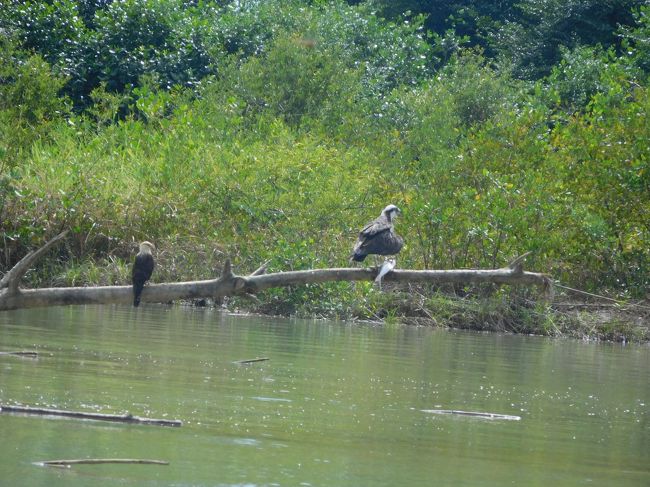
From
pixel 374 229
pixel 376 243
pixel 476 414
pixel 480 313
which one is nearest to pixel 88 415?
pixel 476 414

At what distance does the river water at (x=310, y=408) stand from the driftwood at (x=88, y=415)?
60mm

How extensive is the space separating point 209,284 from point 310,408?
8.37 feet

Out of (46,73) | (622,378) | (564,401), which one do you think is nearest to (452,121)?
(46,73)

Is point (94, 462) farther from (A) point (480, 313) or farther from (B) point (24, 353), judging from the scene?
(A) point (480, 313)

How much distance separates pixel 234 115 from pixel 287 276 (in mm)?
17244

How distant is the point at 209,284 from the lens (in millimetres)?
7324

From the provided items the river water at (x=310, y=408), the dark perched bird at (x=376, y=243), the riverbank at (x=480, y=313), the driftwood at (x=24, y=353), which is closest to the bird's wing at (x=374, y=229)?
the dark perched bird at (x=376, y=243)

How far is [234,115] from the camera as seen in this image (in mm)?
24250

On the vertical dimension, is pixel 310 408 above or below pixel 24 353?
below

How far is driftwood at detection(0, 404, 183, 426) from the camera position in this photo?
770 centimetres

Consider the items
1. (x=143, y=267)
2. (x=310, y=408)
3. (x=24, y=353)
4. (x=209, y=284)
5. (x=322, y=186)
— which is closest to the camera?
(x=209, y=284)

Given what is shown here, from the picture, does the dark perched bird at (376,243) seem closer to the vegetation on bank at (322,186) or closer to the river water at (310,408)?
the river water at (310,408)

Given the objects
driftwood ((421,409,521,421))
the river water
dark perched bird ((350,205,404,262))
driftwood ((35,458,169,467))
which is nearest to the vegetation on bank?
the river water

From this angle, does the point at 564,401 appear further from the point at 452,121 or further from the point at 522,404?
the point at 452,121
